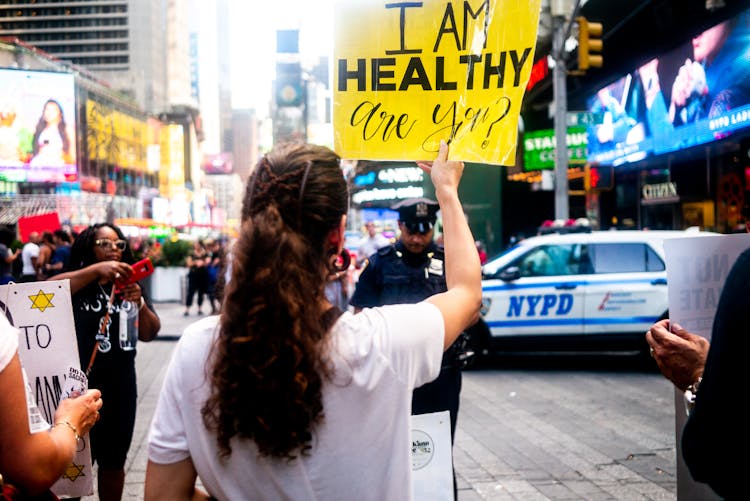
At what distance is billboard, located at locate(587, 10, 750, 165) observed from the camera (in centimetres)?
1284

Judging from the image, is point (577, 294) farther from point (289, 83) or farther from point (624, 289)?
point (289, 83)

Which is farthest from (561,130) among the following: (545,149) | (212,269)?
(212,269)

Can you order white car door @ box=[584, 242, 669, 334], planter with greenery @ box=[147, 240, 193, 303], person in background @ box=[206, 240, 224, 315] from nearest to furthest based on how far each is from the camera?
white car door @ box=[584, 242, 669, 334]
person in background @ box=[206, 240, 224, 315]
planter with greenery @ box=[147, 240, 193, 303]

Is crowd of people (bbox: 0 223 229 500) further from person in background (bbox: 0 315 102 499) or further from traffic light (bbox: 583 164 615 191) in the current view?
traffic light (bbox: 583 164 615 191)

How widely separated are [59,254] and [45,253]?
28 centimetres

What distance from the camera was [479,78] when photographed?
2.79m

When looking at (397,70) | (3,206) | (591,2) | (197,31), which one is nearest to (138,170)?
(3,206)

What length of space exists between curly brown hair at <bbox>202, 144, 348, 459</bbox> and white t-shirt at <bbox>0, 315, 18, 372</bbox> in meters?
0.52

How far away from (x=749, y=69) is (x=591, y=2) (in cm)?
781

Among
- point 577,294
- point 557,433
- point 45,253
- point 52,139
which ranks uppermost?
point 52,139

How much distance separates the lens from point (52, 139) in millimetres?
30281

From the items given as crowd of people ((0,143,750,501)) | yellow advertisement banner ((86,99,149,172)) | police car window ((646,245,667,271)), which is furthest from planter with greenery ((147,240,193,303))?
yellow advertisement banner ((86,99,149,172))

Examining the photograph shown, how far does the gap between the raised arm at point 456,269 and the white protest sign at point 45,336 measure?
1.63 m

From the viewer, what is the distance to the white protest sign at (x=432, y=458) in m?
3.32
